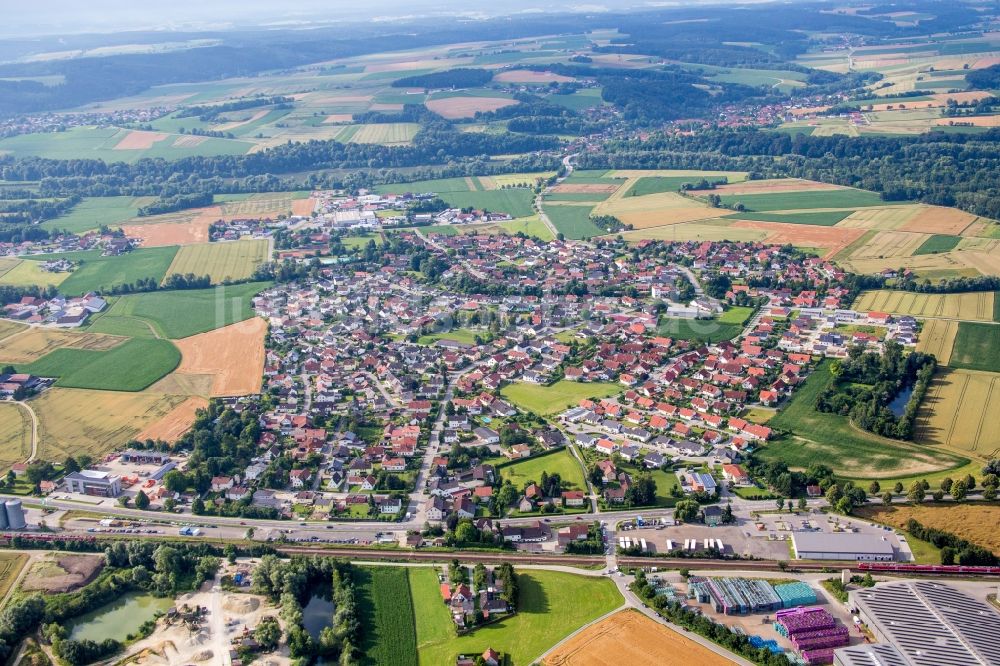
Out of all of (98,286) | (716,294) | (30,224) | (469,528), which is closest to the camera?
(469,528)

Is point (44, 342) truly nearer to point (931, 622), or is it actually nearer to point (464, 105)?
point (931, 622)

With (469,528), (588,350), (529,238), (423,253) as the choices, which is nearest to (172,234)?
(423,253)

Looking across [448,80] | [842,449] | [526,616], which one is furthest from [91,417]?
[448,80]

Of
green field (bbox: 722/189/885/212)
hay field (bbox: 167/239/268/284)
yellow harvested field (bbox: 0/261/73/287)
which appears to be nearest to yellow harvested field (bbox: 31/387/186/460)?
hay field (bbox: 167/239/268/284)

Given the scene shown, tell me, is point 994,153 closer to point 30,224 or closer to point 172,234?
point 172,234

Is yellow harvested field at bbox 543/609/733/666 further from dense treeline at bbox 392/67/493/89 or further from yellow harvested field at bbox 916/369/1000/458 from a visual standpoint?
dense treeline at bbox 392/67/493/89

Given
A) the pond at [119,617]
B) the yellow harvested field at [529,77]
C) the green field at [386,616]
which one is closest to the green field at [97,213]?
the pond at [119,617]
